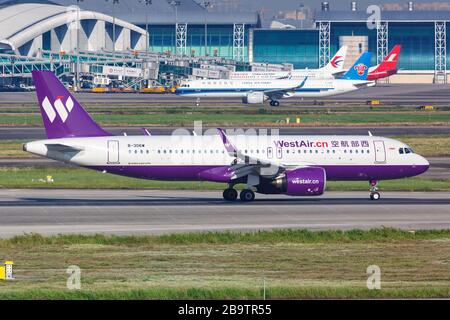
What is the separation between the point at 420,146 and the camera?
75312 mm

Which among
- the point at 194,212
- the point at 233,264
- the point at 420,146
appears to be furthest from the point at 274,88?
the point at 233,264

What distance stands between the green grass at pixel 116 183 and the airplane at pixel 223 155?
539cm

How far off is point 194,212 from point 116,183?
12898 mm

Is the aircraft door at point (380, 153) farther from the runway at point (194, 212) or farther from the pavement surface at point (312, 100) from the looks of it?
the pavement surface at point (312, 100)

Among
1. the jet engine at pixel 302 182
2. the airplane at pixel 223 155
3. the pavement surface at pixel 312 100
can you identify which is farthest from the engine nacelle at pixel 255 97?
the jet engine at pixel 302 182

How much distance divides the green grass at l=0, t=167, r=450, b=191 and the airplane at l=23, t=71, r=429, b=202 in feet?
17.7

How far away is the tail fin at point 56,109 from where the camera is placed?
4769 cm

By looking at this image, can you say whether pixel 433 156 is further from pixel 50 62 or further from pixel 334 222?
pixel 50 62

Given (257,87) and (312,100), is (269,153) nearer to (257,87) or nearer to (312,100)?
(257,87)

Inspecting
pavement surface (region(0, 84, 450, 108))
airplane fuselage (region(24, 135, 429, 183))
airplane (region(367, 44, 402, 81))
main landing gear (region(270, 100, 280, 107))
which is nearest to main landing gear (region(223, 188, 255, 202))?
airplane fuselage (region(24, 135, 429, 183))

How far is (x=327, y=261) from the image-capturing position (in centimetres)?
3175

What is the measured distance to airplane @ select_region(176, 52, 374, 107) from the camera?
128 m

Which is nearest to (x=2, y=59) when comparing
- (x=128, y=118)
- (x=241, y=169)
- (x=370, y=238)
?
(x=128, y=118)
